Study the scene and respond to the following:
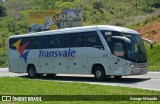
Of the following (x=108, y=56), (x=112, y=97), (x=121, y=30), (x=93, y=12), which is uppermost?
(x=93, y=12)

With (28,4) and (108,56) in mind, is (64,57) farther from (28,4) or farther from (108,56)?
(28,4)

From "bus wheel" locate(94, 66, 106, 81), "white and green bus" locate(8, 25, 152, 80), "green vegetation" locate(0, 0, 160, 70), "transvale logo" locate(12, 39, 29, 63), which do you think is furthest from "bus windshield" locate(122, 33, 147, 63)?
"green vegetation" locate(0, 0, 160, 70)

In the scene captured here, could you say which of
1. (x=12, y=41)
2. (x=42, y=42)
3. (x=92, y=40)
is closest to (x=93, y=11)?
(x=12, y=41)

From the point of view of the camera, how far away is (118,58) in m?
19.7

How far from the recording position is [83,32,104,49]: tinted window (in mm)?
20547

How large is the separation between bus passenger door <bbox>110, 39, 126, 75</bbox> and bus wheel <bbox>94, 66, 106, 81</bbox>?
2.27 feet

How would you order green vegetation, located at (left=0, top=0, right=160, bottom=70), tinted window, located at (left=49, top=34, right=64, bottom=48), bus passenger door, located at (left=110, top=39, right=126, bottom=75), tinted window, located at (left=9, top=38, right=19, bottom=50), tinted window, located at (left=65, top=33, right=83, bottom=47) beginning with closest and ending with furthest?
bus passenger door, located at (left=110, top=39, right=126, bottom=75), tinted window, located at (left=65, top=33, right=83, bottom=47), tinted window, located at (left=49, top=34, right=64, bottom=48), tinted window, located at (left=9, top=38, right=19, bottom=50), green vegetation, located at (left=0, top=0, right=160, bottom=70)

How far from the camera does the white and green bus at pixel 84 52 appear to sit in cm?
1973

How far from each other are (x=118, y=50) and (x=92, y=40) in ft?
6.40

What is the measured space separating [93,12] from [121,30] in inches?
2698

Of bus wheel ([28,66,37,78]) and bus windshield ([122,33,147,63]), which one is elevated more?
bus windshield ([122,33,147,63])

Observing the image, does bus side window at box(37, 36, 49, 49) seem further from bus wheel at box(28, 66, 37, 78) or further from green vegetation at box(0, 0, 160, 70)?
green vegetation at box(0, 0, 160, 70)

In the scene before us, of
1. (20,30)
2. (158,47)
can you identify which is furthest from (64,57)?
(20,30)

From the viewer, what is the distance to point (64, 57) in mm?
22953
